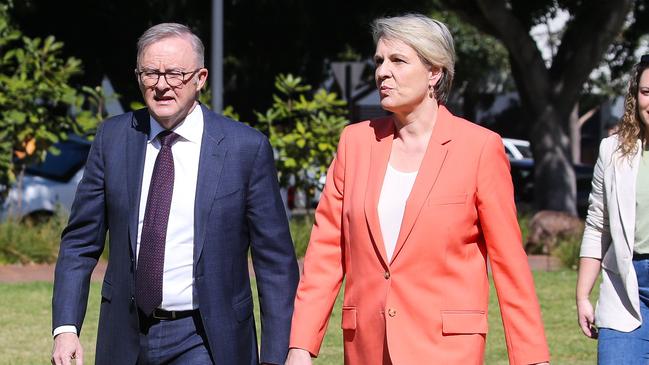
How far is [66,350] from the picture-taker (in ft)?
14.6

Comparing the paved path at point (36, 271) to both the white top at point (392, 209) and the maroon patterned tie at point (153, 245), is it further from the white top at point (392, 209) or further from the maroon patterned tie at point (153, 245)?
the white top at point (392, 209)

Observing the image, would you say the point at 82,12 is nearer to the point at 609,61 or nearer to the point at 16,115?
the point at 16,115

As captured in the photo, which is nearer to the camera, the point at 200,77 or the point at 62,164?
the point at 200,77

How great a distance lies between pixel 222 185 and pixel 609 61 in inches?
931

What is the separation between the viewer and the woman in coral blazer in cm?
417

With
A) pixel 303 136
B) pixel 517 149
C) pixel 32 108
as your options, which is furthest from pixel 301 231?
pixel 517 149

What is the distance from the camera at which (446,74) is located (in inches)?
172

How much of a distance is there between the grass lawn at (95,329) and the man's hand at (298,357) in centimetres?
450

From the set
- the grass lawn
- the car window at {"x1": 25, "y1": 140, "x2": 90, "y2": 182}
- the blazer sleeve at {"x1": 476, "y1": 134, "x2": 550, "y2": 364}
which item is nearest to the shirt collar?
the blazer sleeve at {"x1": 476, "y1": 134, "x2": 550, "y2": 364}

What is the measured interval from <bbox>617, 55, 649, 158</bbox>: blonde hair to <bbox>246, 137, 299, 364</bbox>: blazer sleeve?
56.5 inches

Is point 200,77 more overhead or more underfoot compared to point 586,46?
more underfoot

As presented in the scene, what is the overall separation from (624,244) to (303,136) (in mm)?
10546

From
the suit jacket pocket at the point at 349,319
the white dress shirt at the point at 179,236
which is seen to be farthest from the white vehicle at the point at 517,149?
the suit jacket pocket at the point at 349,319

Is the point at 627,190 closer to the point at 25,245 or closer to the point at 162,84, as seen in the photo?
the point at 162,84
